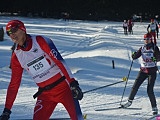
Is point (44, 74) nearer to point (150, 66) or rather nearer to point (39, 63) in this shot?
point (39, 63)

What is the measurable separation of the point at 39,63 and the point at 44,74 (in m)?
0.14

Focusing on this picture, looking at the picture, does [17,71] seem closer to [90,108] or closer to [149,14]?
[90,108]

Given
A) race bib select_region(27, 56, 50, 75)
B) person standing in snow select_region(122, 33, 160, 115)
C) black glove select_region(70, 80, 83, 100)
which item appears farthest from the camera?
person standing in snow select_region(122, 33, 160, 115)

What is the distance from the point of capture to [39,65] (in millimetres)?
4238

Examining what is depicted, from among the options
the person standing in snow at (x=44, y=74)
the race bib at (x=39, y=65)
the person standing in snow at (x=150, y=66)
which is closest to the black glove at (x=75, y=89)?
the person standing in snow at (x=44, y=74)

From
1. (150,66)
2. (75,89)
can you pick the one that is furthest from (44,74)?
(150,66)

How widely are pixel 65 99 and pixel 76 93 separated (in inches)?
9.8

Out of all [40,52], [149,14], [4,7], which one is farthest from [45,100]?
[149,14]

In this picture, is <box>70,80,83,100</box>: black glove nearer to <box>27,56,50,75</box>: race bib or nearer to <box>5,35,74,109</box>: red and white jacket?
<box>5,35,74,109</box>: red and white jacket

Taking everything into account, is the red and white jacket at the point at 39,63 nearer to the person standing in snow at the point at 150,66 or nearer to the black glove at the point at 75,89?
the black glove at the point at 75,89

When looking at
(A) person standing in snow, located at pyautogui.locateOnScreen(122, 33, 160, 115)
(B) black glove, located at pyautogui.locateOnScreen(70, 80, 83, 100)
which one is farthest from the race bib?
(A) person standing in snow, located at pyautogui.locateOnScreen(122, 33, 160, 115)

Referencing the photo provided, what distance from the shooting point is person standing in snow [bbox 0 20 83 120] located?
4.13 meters

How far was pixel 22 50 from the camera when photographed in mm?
4172

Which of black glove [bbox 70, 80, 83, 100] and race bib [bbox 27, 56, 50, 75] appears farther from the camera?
race bib [bbox 27, 56, 50, 75]
